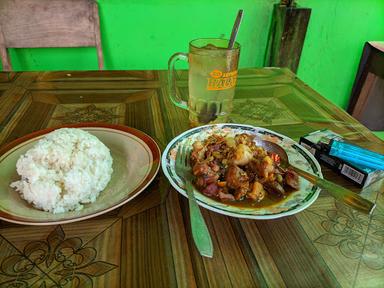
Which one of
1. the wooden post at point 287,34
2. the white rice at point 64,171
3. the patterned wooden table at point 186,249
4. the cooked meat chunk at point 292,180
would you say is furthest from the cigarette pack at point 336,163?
the wooden post at point 287,34

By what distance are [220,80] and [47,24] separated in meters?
1.18

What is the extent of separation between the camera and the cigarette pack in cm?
69

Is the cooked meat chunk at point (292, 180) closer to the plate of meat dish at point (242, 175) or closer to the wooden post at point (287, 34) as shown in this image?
the plate of meat dish at point (242, 175)

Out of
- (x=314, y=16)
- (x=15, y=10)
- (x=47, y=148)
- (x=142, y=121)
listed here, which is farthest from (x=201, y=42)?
(x=314, y=16)

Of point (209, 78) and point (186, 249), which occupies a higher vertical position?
point (209, 78)

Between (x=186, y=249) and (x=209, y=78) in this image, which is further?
(x=209, y=78)

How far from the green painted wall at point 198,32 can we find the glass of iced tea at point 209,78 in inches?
40.7

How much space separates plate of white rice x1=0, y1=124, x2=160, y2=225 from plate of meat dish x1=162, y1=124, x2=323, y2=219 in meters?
0.08

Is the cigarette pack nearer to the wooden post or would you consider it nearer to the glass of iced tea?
the glass of iced tea

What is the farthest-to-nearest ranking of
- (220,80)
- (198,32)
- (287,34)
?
1. (198,32)
2. (287,34)
3. (220,80)

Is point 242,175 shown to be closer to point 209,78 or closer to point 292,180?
point 292,180

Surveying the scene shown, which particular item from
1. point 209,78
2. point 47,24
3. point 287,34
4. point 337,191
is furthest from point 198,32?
point 337,191

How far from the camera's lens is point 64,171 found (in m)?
0.66

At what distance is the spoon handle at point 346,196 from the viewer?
1.91 ft
